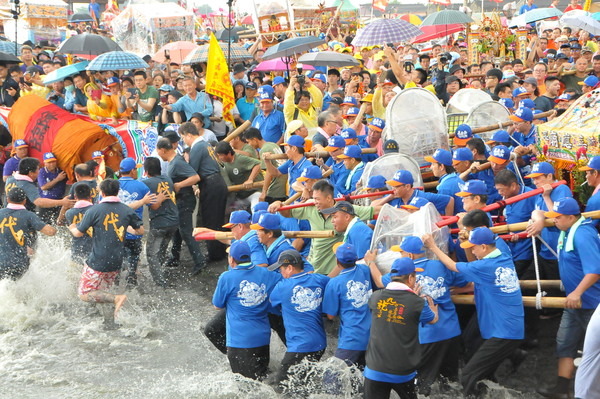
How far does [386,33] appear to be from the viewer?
13578 millimetres

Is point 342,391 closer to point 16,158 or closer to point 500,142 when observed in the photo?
point 500,142

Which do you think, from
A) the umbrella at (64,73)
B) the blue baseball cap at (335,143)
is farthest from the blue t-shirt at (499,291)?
the umbrella at (64,73)

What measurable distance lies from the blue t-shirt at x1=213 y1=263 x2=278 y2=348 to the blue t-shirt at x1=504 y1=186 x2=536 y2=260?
2479 mm

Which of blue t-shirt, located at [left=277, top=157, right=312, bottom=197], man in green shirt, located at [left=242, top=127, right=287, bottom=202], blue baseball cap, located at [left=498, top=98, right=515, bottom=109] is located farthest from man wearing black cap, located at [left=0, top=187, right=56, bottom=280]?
blue baseball cap, located at [left=498, top=98, right=515, bottom=109]

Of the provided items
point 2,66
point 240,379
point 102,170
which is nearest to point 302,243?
point 240,379

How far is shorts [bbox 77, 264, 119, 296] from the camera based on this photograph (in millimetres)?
8961

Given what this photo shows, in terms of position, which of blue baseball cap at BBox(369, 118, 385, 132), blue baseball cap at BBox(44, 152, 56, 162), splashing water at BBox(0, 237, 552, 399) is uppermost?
blue baseball cap at BBox(369, 118, 385, 132)

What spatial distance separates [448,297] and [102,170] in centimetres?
626

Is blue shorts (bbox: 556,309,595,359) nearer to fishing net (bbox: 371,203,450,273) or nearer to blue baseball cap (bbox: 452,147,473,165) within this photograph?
fishing net (bbox: 371,203,450,273)

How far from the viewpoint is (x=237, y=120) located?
13.1 m

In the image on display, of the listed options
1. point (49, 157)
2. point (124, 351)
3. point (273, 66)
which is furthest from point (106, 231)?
point (273, 66)

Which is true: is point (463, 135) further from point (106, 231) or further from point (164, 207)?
point (106, 231)

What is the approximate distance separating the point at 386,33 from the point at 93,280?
7.20 meters

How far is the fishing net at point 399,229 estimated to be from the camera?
22.8 feet
